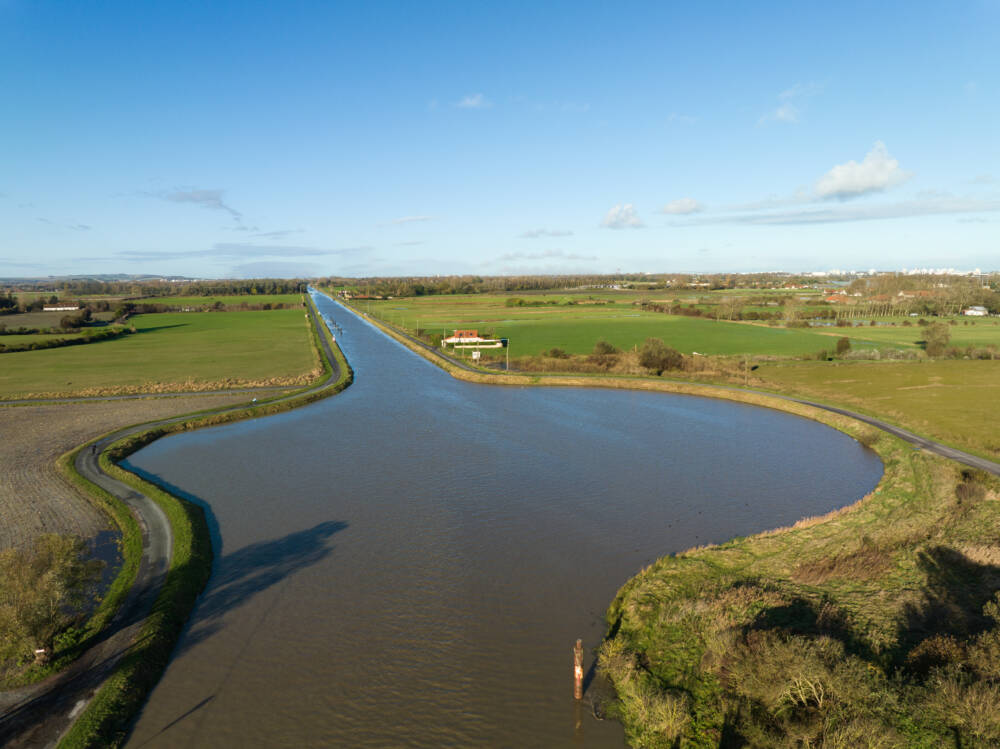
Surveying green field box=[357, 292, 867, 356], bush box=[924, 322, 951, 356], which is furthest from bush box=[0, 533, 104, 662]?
bush box=[924, 322, 951, 356]

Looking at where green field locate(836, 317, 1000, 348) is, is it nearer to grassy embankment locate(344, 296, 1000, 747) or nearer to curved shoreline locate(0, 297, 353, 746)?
grassy embankment locate(344, 296, 1000, 747)

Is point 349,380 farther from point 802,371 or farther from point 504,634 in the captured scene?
point 802,371

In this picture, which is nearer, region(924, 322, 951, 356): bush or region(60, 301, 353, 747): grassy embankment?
region(60, 301, 353, 747): grassy embankment

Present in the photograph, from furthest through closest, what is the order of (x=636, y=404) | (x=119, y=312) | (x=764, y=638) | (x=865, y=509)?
(x=119, y=312)
(x=636, y=404)
(x=865, y=509)
(x=764, y=638)

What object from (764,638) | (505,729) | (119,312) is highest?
(119,312)

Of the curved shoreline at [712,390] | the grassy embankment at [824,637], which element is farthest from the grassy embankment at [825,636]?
the curved shoreline at [712,390]

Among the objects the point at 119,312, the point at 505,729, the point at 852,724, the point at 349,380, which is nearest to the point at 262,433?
the point at 349,380

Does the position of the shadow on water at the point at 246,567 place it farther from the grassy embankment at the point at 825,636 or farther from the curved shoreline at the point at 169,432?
the grassy embankment at the point at 825,636
